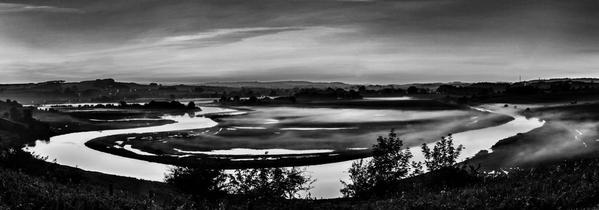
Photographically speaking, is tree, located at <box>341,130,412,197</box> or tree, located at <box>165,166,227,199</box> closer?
tree, located at <box>165,166,227,199</box>

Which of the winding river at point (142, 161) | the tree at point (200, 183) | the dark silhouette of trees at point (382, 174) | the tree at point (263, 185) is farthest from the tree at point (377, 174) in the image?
the tree at point (200, 183)

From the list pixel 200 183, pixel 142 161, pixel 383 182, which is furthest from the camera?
pixel 142 161

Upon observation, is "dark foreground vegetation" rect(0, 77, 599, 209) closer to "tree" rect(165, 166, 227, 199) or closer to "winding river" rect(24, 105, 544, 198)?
"tree" rect(165, 166, 227, 199)

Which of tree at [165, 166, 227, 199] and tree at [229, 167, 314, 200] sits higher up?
tree at [165, 166, 227, 199]

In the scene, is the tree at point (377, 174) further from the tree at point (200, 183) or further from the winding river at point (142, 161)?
the tree at point (200, 183)

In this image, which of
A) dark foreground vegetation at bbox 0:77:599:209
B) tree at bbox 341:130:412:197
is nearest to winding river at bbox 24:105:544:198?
dark foreground vegetation at bbox 0:77:599:209

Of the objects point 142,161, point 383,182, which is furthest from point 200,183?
point 142,161

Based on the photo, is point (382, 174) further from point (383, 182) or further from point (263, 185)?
point (263, 185)

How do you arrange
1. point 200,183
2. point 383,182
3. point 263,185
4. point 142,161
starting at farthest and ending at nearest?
1. point 142,161
2. point 383,182
3. point 263,185
4. point 200,183

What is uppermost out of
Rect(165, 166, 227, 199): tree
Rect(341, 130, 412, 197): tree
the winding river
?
Rect(165, 166, 227, 199): tree

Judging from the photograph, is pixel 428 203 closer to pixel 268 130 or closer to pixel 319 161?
pixel 319 161

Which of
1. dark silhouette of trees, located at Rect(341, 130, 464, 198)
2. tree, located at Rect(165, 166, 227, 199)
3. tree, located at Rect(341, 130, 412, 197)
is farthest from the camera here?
tree, located at Rect(341, 130, 412, 197)

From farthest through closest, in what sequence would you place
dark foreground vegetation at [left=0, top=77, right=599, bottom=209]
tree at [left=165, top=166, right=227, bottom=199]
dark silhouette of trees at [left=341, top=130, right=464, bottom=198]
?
1. dark silhouette of trees at [left=341, top=130, right=464, bottom=198]
2. tree at [left=165, top=166, right=227, bottom=199]
3. dark foreground vegetation at [left=0, top=77, right=599, bottom=209]

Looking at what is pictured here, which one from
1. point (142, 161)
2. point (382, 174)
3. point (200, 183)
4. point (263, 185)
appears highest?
point (200, 183)
